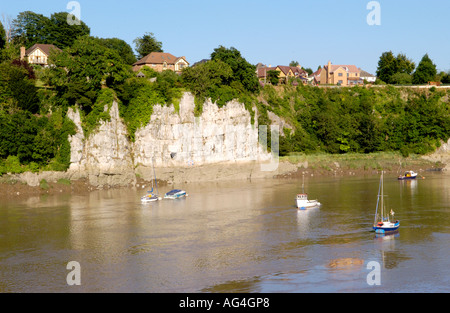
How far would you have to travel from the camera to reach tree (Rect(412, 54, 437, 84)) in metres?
131

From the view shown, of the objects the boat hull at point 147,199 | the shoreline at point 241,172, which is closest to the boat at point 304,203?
the boat hull at point 147,199

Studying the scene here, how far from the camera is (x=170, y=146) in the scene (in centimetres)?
8481

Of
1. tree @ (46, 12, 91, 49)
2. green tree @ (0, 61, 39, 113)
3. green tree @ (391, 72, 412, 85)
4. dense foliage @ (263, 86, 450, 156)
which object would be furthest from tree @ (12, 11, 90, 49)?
green tree @ (391, 72, 412, 85)

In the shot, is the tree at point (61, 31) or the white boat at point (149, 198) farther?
the tree at point (61, 31)

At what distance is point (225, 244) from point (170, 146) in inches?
1638

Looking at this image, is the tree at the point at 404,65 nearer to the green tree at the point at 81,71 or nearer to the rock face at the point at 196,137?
the rock face at the point at 196,137

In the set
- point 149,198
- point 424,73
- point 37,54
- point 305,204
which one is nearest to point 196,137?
point 149,198

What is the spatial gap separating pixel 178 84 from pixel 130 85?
8857 millimetres

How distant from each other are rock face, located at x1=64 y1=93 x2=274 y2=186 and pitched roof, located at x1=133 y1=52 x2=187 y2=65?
1041 inches

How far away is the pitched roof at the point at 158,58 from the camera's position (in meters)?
110

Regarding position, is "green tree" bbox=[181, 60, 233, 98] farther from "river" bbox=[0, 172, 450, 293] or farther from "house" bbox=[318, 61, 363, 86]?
"house" bbox=[318, 61, 363, 86]

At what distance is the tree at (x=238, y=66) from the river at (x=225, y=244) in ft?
105

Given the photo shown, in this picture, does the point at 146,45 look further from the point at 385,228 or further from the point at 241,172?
the point at 385,228
